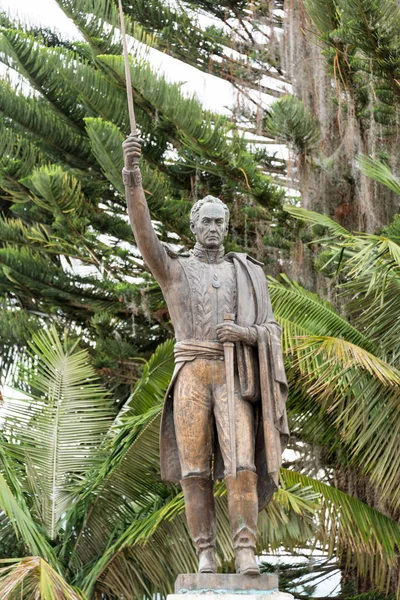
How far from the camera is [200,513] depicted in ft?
23.8

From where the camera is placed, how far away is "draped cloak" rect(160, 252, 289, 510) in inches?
285

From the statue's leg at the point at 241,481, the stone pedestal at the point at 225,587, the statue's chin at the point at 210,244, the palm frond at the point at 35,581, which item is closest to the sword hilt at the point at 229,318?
the statue's leg at the point at 241,481

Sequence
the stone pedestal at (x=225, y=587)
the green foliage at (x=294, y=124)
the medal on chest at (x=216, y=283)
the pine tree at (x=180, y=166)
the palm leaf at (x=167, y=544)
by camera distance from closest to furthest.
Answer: the stone pedestal at (x=225, y=587) < the medal on chest at (x=216, y=283) < the palm leaf at (x=167, y=544) < the pine tree at (x=180, y=166) < the green foliage at (x=294, y=124)

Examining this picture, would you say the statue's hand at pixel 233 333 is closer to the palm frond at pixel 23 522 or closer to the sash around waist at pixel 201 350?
the sash around waist at pixel 201 350

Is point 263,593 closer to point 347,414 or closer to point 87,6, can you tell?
point 347,414

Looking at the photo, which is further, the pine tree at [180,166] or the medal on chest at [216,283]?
the pine tree at [180,166]

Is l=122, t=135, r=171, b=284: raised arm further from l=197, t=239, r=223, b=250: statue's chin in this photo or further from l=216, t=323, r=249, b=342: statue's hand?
l=216, t=323, r=249, b=342: statue's hand

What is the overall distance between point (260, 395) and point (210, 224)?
100 cm

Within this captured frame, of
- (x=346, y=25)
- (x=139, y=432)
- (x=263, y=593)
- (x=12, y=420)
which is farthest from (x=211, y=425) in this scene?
(x=346, y=25)

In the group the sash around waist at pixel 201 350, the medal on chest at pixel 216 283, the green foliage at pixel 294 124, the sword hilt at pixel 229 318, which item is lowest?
the sash around waist at pixel 201 350

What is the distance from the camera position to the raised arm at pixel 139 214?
7.23m

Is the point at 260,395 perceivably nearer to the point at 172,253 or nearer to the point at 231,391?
the point at 231,391

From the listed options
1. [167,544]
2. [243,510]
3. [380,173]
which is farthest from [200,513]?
[380,173]

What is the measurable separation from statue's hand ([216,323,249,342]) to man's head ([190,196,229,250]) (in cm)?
60
